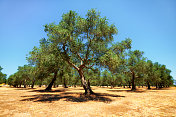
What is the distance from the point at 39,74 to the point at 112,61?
28718mm

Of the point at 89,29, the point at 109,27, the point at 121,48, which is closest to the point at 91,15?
the point at 89,29

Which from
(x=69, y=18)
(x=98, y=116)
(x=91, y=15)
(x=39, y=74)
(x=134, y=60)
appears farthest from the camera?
(x=134, y=60)

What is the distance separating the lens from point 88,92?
2056 cm

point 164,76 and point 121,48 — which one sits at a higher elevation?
point 121,48

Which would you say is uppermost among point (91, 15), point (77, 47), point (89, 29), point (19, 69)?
point (91, 15)

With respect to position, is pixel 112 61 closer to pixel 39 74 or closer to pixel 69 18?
pixel 69 18

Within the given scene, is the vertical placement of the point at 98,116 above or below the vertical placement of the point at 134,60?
below

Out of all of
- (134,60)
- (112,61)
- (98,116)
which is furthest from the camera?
(134,60)

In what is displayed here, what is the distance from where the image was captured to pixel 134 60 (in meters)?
40.1

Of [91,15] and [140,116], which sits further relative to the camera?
[91,15]

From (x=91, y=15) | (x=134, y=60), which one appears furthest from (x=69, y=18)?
(x=134, y=60)

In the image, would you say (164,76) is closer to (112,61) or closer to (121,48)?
(121,48)

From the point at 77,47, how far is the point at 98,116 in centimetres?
1214

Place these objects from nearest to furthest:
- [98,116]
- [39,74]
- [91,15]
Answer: [98,116]
[91,15]
[39,74]
